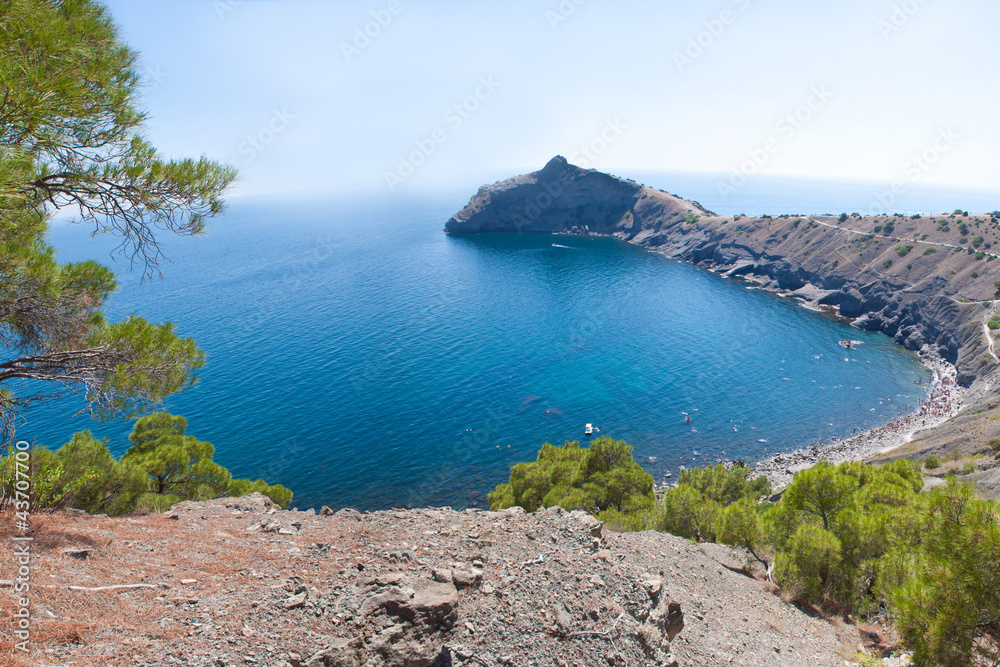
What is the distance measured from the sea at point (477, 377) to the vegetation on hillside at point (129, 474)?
378cm

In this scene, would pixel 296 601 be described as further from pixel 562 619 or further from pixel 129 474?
pixel 129 474

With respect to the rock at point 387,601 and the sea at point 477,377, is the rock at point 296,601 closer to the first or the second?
the rock at point 387,601

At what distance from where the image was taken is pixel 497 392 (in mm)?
59969

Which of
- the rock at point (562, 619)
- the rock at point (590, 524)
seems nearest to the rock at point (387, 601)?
the rock at point (562, 619)

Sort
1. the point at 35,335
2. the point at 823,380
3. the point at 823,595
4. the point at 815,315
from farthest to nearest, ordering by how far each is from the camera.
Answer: the point at 815,315
the point at 823,380
the point at 823,595
the point at 35,335

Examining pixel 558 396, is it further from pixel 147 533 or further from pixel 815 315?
pixel 815 315

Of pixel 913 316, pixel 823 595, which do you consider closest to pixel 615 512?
pixel 823 595

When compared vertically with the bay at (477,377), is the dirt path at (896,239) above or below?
above

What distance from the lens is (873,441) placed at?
50469 mm

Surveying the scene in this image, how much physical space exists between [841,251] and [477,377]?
94.1m

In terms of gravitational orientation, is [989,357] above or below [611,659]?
below

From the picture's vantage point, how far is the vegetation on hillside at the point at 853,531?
409 inches

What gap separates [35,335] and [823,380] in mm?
77622

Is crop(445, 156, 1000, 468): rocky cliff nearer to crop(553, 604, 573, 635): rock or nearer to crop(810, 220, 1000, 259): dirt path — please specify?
crop(810, 220, 1000, 259): dirt path
